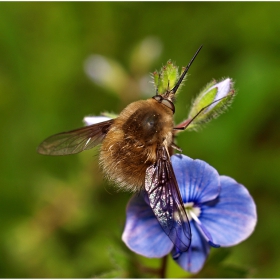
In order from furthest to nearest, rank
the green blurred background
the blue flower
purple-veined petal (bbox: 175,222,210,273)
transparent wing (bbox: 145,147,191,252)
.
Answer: the green blurred background
purple-veined petal (bbox: 175,222,210,273)
the blue flower
transparent wing (bbox: 145,147,191,252)

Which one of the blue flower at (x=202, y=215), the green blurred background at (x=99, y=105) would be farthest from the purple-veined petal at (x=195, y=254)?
the green blurred background at (x=99, y=105)

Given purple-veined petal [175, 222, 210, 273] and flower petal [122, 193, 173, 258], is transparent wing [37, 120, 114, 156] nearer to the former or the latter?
flower petal [122, 193, 173, 258]

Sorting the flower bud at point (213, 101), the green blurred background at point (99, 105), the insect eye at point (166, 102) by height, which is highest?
the flower bud at point (213, 101)

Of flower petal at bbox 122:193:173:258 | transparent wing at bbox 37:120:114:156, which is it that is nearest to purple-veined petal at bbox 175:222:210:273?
flower petal at bbox 122:193:173:258

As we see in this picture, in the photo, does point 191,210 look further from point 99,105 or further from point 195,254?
point 99,105

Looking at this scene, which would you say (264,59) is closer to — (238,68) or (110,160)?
(238,68)

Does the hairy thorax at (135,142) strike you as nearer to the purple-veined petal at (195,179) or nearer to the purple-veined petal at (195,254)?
the purple-veined petal at (195,179)

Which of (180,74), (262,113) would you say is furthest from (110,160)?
(262,113)
